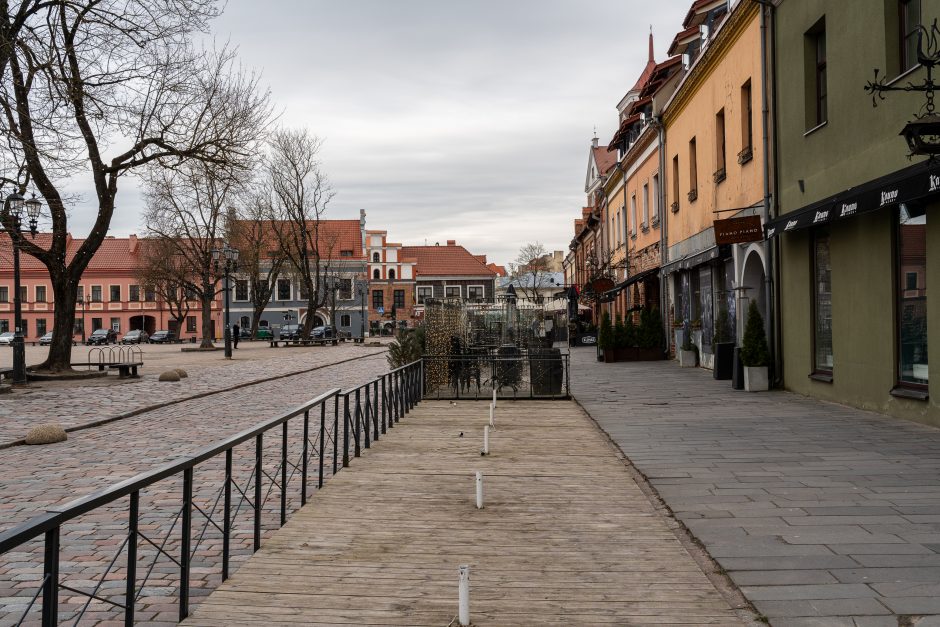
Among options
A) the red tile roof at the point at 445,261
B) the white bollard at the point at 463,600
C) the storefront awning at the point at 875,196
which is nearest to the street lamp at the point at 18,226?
the storefront awning at the point at 875,196

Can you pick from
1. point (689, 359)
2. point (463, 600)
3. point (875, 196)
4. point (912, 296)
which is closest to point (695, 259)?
point (689, 359)

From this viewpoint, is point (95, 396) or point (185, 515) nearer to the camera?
point (185, 515)

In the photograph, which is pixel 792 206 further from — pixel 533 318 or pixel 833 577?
pixel 533 318

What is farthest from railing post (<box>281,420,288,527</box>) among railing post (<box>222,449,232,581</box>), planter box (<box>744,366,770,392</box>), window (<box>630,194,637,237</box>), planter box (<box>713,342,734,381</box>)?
window (<box>630,194,637,237</box>)

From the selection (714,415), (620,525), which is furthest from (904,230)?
(620,525)

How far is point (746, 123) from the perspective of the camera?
57.5ft

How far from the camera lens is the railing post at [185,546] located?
4.15 m

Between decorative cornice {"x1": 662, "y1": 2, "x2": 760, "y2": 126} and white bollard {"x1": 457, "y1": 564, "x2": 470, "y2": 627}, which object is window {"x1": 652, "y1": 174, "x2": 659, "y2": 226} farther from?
white bollard {"x1": 457, "y1": 564, "x2": 470, "y2": 627}

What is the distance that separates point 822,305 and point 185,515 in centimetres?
1174

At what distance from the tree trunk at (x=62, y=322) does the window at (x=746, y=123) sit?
17.5 m

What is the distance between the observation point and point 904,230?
1047 cm

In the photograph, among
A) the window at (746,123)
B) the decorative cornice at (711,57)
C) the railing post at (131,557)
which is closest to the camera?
the railing post at (131,557)

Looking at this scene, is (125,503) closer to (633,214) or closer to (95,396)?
(95,396)

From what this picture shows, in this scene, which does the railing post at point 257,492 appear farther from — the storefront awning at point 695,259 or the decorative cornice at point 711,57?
the storefront awning at point 695,259
